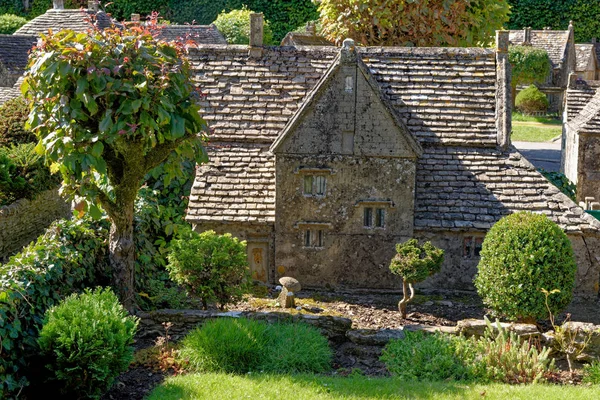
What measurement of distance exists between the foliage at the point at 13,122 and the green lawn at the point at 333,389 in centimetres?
1459

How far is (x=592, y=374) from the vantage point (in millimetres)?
12117

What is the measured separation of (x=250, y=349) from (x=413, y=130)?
28.4ft

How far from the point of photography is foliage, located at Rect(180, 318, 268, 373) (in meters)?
11.9

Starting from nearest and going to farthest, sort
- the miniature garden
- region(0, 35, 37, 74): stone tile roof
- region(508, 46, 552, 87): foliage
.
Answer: the miniature garden → region(0, 35, 37, 74): stone tile roof → region(508, 46, 552, 87): foliage

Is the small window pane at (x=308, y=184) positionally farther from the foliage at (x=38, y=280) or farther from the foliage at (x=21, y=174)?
the foliage at (x=21, y=174)

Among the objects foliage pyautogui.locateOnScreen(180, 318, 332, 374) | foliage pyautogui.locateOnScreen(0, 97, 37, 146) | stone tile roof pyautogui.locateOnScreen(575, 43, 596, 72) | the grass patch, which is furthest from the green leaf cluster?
stone tile roof pyautogui.locateOnScreen(575, 43, 596, 72)

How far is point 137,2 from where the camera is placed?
2184 inches

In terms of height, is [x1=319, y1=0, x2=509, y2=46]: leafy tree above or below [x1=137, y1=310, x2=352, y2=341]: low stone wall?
above

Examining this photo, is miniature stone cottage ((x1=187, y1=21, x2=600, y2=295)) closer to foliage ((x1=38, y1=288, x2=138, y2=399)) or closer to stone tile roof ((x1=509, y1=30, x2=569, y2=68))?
foliage ((x1=38, y1=288, x2=138, y2=399))

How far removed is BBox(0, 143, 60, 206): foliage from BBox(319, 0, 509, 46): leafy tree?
11019 mm

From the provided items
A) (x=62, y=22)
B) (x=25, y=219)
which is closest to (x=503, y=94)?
(x=25, y=219)

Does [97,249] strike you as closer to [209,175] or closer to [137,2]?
[209,175]

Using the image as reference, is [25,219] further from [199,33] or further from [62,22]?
[199,33]

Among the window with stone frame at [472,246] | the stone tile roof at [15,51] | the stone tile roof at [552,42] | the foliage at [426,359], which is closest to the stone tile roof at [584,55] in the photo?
the stone tile roof at [552,42]
